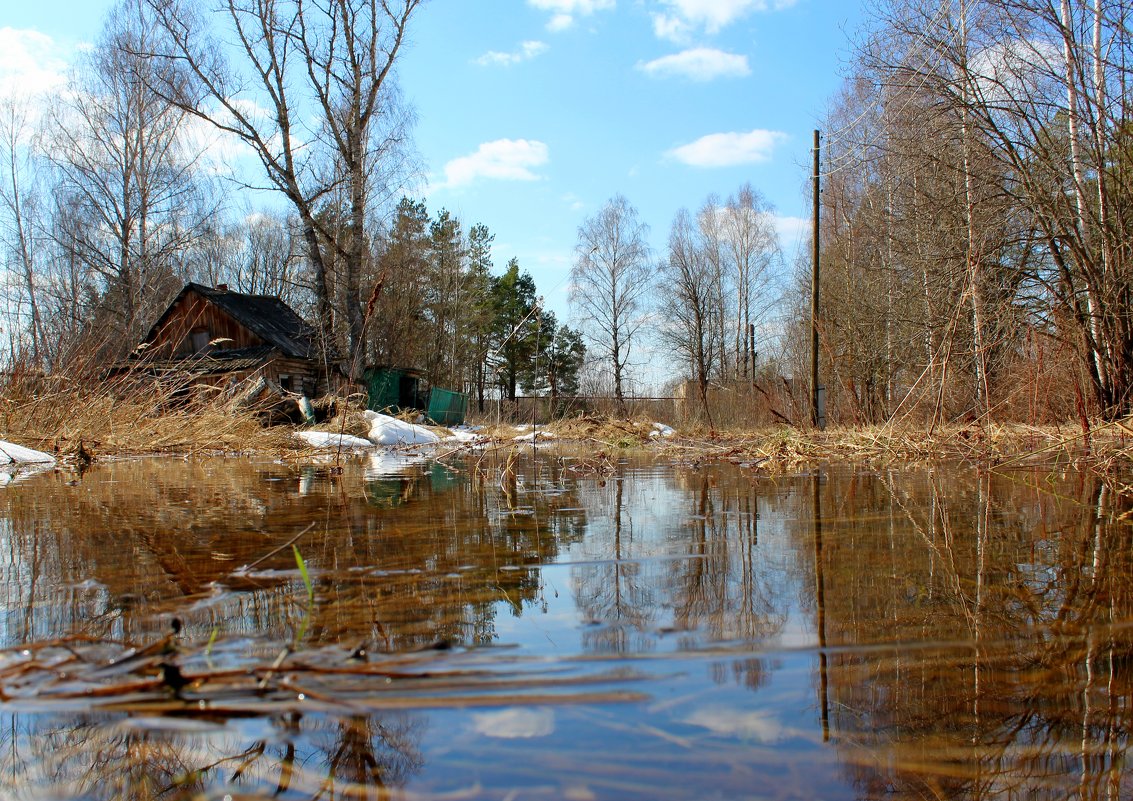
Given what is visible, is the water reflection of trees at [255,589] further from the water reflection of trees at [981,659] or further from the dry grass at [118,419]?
the dry grass at [118,419]

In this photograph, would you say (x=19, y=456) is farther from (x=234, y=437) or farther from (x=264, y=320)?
(x=264, y=320)

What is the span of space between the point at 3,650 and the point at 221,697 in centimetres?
53

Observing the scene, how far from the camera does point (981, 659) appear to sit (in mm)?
1152

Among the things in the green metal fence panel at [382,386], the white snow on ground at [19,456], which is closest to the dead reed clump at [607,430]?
the white snow on ground at [19,456]

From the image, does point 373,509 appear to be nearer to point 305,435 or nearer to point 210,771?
point 210,771

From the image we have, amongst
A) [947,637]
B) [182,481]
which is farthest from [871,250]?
[947,637]

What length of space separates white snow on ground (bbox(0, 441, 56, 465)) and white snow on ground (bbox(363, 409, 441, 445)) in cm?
608

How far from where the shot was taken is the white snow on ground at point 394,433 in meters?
12.4

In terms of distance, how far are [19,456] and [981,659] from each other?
286 inches

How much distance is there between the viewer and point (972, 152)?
924 centimetres

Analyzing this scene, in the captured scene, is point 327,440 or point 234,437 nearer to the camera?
point 234,437

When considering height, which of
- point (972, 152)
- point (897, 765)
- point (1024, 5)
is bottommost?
point (897, 765)

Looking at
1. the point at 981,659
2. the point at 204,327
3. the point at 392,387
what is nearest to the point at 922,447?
the point at 981,659

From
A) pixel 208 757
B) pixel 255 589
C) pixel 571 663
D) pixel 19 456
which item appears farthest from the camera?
pixel 19 456
